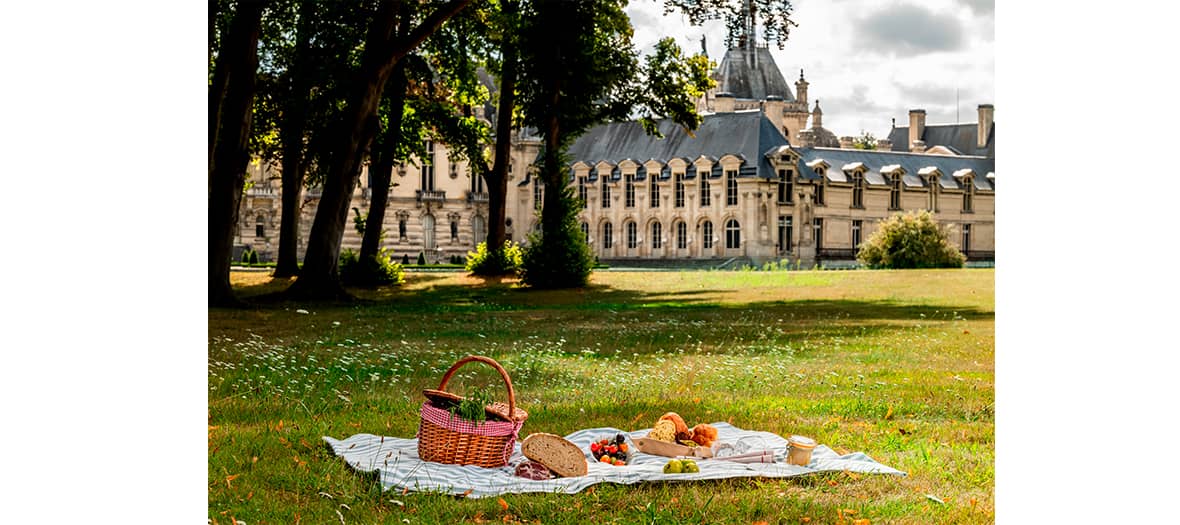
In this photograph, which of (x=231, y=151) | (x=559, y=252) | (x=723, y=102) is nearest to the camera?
(x=231, y=151)

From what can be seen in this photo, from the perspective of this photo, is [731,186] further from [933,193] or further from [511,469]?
[511,469]

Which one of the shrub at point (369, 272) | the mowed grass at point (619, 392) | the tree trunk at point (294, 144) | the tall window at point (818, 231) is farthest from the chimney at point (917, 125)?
the mowed grass at point (619, 392)

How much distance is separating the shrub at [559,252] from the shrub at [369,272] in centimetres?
241

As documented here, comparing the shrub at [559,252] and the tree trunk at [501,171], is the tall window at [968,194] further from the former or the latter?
the shrub at [559,252]

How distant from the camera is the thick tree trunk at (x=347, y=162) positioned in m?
14.8

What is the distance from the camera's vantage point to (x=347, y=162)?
1486 cm

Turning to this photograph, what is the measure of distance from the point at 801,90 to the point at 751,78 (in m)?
4.64

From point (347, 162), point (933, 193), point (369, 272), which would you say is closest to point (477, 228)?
point (933, 193)

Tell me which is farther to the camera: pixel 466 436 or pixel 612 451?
pixel 612 451

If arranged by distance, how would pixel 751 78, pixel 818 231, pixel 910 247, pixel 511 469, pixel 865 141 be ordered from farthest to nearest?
1. pixel 865 141
2. pixel 751 78
3. pixel 818 231
4. pixel 910 247
5. pixel 511 469

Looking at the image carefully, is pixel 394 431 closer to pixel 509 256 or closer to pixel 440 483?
pixel 440 483

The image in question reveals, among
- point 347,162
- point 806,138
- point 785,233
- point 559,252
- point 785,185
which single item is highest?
point 806,138

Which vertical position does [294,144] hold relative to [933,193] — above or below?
below
